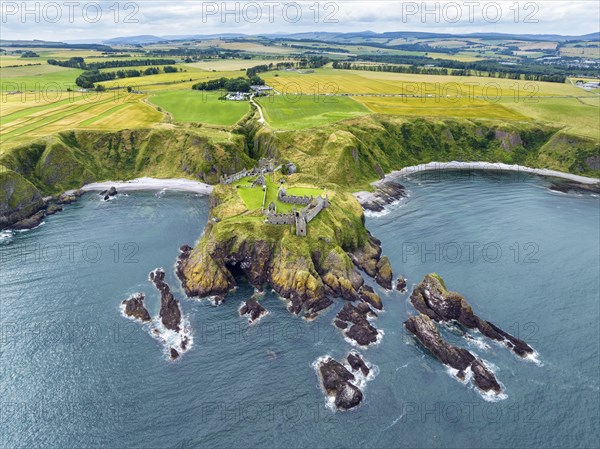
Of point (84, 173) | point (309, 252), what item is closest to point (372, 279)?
point (309, 252)

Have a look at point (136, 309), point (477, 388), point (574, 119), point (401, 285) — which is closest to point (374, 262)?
point (401, 285)

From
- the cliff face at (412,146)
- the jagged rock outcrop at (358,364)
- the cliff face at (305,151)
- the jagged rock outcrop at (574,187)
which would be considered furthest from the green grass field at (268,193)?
the jagged rock outcrop at (574,187)

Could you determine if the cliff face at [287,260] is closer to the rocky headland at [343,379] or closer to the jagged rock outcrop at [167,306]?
the jagged rock outcrop at [167,306]

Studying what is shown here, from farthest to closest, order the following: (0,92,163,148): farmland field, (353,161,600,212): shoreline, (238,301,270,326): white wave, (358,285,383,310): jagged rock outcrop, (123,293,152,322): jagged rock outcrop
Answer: (0,92,163,148): farmland field
(353,161,600,212): shoreline
(358,285,383,310): jagged rock outcrop
(123,293,152,322): jagged rock outcrop
(238,301,270,326): white wave

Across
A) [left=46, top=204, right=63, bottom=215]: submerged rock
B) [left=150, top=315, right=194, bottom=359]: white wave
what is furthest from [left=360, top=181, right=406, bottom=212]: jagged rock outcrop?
[left=46, top=204, right=63, bottom=215]: submerged rock

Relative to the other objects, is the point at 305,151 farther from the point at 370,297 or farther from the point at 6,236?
the point at 6,236

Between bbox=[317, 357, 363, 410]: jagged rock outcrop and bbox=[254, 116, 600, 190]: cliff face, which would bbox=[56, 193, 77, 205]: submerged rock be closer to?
bbox=[254, 116, 600, 190]: cliff face

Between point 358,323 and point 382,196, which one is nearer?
point 358,323
